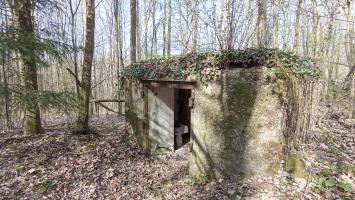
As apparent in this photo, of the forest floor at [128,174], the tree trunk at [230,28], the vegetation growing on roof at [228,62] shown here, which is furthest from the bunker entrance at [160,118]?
Answer: the tree trunk at [230,28]

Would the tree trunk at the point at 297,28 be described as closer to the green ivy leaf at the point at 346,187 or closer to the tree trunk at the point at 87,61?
the green ivy leaf at the point at 346,187

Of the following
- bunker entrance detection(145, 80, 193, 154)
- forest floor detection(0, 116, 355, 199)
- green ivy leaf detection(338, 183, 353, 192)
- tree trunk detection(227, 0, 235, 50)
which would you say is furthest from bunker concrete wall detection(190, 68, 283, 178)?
bunker entrance detection(145, 80, 193, 154)

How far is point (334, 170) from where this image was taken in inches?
172

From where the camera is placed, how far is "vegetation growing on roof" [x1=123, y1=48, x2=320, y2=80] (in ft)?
14.0

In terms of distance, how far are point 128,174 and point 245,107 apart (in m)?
3.05

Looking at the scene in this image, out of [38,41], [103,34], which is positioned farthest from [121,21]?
[38,41]

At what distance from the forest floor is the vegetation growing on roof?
173 cm

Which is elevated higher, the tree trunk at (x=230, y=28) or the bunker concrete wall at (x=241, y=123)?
the tree trunk at (x=230, y=28)

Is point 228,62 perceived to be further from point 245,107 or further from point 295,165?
point 295,165

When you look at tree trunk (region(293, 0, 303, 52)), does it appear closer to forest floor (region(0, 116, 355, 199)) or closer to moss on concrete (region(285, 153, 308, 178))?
forest floor (region(0, 116, 355, 199))

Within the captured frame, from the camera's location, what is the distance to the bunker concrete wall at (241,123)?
14.5ft

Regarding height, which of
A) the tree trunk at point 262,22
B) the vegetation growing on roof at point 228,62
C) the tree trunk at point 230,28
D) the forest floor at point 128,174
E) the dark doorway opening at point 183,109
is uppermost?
the tree trunk at point 262,22

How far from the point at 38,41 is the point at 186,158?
441 cm

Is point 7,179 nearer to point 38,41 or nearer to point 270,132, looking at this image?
point 38,41
